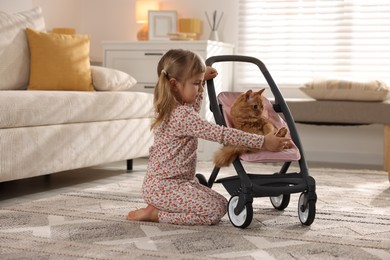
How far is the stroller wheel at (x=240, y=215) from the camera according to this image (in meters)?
2.14

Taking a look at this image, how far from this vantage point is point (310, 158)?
15.7 ft

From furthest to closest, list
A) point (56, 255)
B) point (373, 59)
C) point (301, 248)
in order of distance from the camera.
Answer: point (373, 59) < point (301, 248) < point (56, 255)

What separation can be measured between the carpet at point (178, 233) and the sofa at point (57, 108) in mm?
212

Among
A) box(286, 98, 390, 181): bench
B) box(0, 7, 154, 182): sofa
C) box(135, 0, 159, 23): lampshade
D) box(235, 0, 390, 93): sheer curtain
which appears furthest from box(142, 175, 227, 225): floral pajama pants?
box(135, 0, 159, 23): lampshade

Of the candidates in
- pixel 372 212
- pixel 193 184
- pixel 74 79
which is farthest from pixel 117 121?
pixel 372 212

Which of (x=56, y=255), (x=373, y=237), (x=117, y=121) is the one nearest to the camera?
(x=56, y=255)

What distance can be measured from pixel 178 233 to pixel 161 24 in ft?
10.1

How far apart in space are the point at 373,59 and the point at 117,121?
2108mm

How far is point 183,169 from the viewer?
2332 millimetres

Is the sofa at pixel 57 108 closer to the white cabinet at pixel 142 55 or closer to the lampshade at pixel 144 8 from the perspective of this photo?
the white cabinet at pixel 142 55

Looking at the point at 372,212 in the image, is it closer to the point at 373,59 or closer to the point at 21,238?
the point at 21,238

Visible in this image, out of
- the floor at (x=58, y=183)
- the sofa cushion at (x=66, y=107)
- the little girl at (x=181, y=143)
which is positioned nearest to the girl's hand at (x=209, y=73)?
the little girl at (x=181, y=143)

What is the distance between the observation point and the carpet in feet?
6.03

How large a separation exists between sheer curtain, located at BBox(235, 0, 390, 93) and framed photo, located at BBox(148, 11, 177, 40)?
523 millimetres
